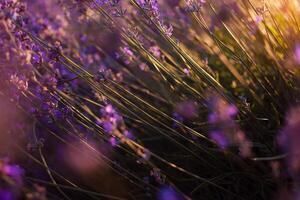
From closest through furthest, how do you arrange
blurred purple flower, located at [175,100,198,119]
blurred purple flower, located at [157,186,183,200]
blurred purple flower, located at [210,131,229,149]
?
blurred purple flower, located at [157,186,183,200] → blurred purple flower, located at [210,131,229,149] → blurred purple flower, located at [175,100,198,119]

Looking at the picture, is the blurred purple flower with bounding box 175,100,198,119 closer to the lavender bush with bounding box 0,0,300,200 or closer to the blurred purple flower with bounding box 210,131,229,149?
the lavender bush with bounding box 0,0,300,200

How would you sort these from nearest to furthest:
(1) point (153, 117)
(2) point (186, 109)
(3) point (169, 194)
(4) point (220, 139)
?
(3) point (169, 194)
(4) point (220, 139)
(1) point (153, 117)
(2) point (186, 109)

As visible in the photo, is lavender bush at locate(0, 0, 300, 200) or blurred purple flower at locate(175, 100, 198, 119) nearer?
lavender bush at locate(0, 0, 300, 200)

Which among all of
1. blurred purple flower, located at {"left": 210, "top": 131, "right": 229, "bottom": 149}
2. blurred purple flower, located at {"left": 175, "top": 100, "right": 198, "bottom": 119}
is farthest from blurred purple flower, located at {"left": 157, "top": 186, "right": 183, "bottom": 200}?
blurred purple flower, located at {"left": 175, "top": 100, "right": 198, "bottom": 119}

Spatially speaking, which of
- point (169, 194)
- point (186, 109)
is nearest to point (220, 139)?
point (169, 194)

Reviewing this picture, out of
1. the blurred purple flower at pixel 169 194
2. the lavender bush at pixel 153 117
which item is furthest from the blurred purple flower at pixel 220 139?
the blurred purple flower at pixel 169 194

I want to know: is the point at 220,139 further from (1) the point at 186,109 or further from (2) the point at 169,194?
(1) the point at 186,109

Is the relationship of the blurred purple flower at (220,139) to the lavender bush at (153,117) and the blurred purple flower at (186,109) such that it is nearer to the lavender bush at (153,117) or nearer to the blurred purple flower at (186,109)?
the lavender bush at (153,117)

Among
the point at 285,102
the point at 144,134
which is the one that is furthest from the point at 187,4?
the point at 144,134

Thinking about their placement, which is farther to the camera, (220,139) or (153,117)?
(153,117)

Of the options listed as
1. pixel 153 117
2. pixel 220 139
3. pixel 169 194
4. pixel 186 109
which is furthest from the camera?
pixel 186 109

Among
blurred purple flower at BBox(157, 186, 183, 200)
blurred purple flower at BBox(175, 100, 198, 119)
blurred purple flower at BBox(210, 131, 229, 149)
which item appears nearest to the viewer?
blurred purple flower at BBox(157, 186, 183, 200)

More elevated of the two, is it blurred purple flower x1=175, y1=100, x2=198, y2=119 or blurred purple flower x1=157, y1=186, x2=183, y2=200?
blurred purple flower x1=175, y1=100, x2=198, y2=119

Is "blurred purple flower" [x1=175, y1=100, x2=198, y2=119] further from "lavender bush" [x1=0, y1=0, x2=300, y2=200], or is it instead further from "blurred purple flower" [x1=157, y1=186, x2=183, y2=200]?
"blurred purple flower" [x1=157, y1=186, x2=183, y2=200]
